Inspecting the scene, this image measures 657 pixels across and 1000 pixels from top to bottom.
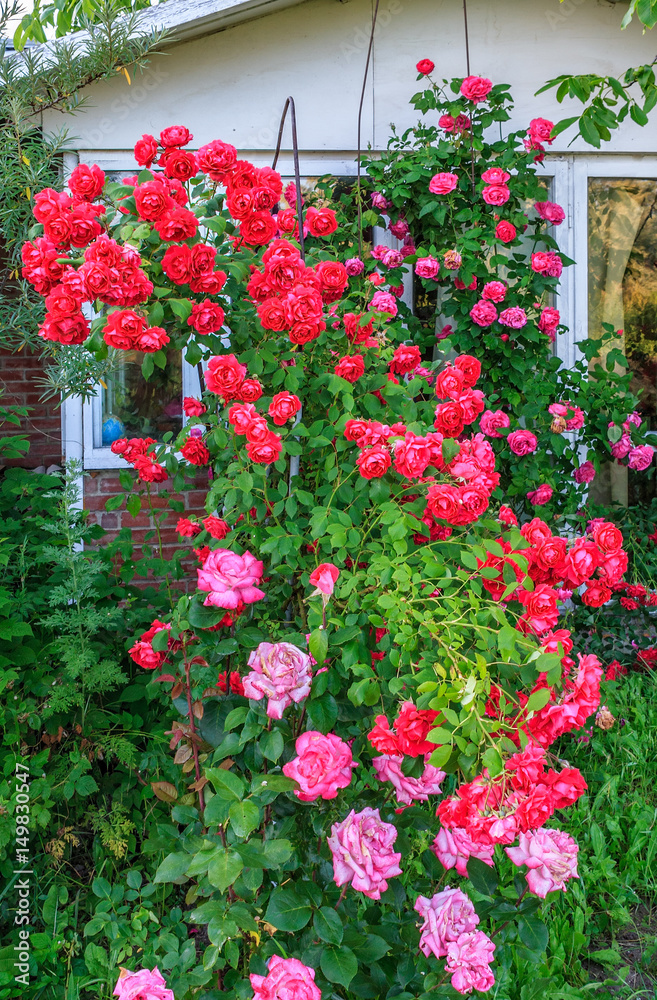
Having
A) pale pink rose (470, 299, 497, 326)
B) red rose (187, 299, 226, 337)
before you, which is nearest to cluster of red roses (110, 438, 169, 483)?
red rose (187, 299, 226, 337)

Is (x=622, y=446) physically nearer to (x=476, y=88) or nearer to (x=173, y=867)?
(x=476, y=88)

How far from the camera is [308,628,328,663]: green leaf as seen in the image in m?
1.25

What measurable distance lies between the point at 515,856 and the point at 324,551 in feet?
2.27

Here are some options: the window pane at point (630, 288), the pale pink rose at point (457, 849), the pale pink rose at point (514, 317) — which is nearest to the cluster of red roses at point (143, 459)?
the pale pink rose at point (457, 849)

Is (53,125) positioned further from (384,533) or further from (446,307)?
(384,533)

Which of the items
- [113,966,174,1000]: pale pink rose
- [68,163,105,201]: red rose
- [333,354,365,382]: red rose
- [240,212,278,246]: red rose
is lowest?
[113,966,174,1000]: pale pink rose

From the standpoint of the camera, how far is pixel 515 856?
1303mm

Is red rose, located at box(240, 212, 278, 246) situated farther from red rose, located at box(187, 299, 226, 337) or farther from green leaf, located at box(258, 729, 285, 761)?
green leaf, located at box(258, 729, 285, 761)

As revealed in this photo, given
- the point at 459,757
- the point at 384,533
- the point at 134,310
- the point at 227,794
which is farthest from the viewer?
the point at 134,310

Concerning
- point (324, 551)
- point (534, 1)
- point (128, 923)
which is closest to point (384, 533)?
point (324, 551)

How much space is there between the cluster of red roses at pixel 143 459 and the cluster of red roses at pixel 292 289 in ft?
2.27

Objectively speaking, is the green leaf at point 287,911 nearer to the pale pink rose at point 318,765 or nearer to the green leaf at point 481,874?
the pale pink rose at point 318,765

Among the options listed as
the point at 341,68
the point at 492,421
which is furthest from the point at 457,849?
the point at 341,68

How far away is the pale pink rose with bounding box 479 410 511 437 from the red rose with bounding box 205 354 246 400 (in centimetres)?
157
